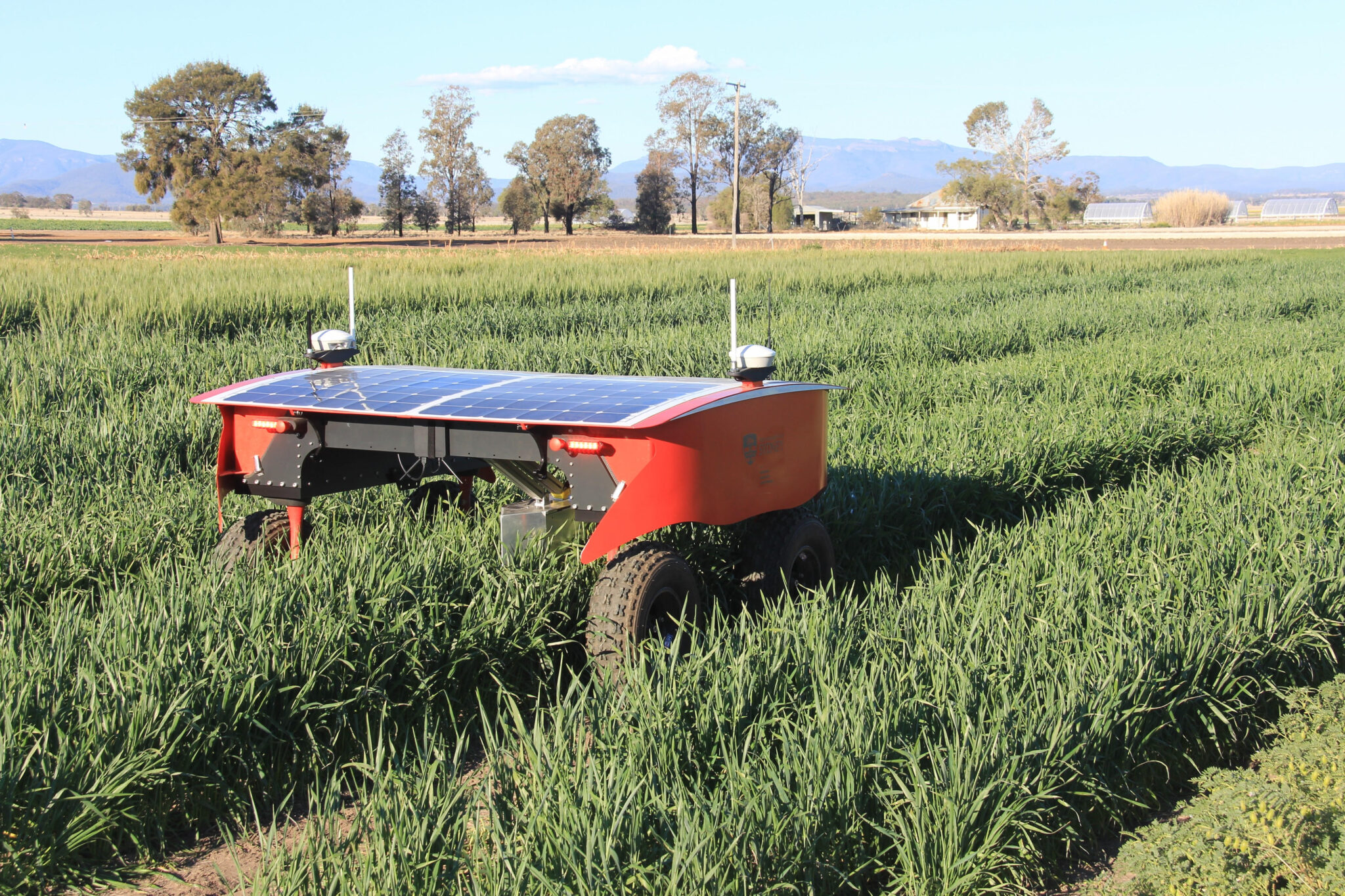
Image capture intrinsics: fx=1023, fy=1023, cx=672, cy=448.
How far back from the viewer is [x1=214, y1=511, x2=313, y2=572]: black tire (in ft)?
14.4

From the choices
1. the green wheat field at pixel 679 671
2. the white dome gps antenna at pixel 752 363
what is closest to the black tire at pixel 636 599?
the green wheat field at pixel 679 671

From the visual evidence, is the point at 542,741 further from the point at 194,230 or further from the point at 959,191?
the point at 959,191

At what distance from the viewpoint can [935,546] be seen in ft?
18.2

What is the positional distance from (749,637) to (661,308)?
12406 millimetres

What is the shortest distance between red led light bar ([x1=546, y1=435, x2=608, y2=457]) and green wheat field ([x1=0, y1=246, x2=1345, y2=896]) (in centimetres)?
70

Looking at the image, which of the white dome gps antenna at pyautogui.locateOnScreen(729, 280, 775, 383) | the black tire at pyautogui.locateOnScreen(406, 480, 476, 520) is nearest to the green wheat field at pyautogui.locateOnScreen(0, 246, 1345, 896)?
the black tire at pyautogui.locateOnScreen(406, 480, 476, 520)

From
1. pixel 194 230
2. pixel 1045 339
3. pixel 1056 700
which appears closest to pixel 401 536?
pixel 1056 700

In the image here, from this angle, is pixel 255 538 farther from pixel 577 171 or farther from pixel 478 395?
pixel 577 171

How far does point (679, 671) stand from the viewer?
3.33 meters

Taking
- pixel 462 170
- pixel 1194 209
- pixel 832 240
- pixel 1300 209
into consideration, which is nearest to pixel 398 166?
pixel 462 170

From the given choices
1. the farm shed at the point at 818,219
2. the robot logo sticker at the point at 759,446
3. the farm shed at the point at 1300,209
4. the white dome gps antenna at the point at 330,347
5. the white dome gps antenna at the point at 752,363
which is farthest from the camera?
the farm shed at the point at 1300,209

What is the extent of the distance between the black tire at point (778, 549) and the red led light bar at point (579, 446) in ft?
3.39

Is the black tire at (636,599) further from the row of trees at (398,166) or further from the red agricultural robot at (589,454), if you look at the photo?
the row of trees at (398,166)

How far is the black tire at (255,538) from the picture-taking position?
173 inches
